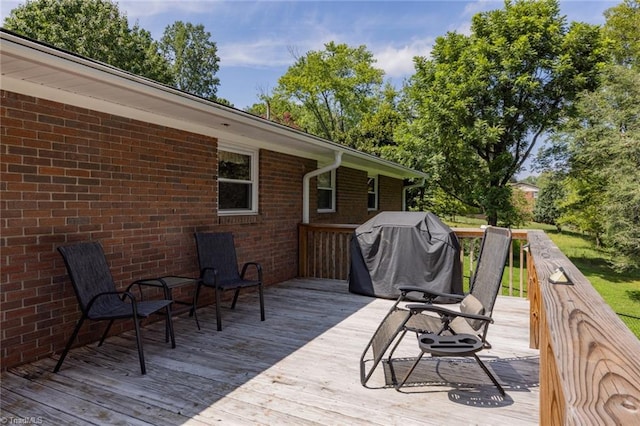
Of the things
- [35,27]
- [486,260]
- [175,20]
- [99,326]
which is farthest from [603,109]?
[175,20]

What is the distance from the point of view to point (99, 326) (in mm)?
4023

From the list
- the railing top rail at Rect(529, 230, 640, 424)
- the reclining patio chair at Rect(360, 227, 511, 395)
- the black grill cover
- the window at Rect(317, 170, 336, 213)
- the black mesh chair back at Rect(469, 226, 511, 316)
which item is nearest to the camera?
the railing top rail at Rect(529, 230, 640, 424)

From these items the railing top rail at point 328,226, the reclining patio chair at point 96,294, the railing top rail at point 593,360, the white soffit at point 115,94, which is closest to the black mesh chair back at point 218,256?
the reclining patio chair at point 96,294

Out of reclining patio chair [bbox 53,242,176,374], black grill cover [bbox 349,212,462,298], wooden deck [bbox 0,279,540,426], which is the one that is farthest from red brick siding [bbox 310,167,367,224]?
reclining patio chair [bbox 53,242,176,374]

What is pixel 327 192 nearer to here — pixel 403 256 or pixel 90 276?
pixel 403 256

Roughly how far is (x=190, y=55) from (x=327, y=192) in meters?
24.2

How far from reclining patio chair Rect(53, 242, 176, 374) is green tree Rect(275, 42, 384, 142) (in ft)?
63.1

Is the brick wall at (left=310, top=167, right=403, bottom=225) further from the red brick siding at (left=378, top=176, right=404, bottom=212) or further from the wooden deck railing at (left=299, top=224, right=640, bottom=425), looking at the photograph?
the wooden deck railing at (left=299, top=224, right=640, bottom=425)

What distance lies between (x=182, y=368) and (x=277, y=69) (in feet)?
75.3

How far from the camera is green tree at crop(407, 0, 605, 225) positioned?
12.7m

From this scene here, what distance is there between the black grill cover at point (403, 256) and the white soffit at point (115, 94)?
1.94 meters

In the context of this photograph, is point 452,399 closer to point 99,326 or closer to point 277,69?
point 99,326

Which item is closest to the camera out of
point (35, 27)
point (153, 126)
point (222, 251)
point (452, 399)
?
point (452, 399)

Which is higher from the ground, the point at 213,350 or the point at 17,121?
the point at 17,121
